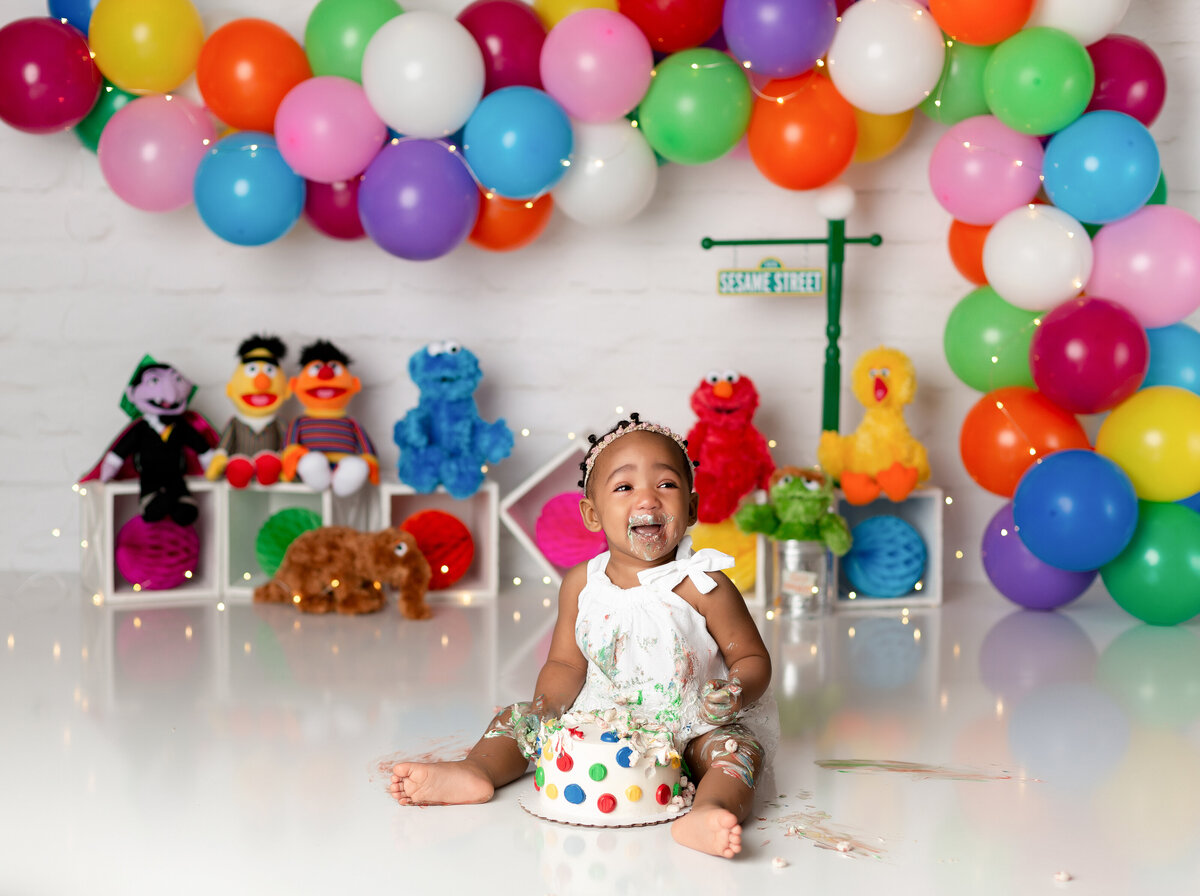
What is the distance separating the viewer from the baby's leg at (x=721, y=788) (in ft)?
5.09

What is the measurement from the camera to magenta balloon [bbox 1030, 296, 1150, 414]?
2.76m

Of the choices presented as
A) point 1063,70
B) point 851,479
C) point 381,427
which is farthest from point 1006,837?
point 381,427

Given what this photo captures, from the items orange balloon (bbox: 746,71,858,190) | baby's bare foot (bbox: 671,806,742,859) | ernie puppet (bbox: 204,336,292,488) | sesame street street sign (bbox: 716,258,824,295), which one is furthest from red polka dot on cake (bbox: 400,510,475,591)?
baby's bare foot (bbox: 671,806,742,859)

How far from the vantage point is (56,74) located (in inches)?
122

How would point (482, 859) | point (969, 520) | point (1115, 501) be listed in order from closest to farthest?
point (482, 859) → point (1115, 501) → point (969, 520)

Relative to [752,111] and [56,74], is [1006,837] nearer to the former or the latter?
[752,111]

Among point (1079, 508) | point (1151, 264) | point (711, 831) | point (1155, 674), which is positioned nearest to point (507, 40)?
point (1151, 264)

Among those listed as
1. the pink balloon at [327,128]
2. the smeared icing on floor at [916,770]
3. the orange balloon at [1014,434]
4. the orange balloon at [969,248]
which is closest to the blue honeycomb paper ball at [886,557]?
the orange balloon at [1014,434]

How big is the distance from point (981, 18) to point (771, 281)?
0.77m

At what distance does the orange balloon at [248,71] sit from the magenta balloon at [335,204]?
0.62ft

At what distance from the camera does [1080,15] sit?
2816 millimetres

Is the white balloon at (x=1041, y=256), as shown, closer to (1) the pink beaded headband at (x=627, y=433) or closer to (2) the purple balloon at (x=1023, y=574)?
(2) the purple balloon at (x=1023, y=574)

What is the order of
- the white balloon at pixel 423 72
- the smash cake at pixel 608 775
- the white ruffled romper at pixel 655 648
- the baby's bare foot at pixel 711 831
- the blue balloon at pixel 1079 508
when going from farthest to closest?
Result: the white balloon at pixel 423 72 → the blue balloon at pixel 1079 508 → the white ruffled romper at pixel 655 648 → the smash cake at pixel 608 775 → the baby's bare foot at pixel 711 831

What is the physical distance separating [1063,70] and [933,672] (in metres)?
1.29
